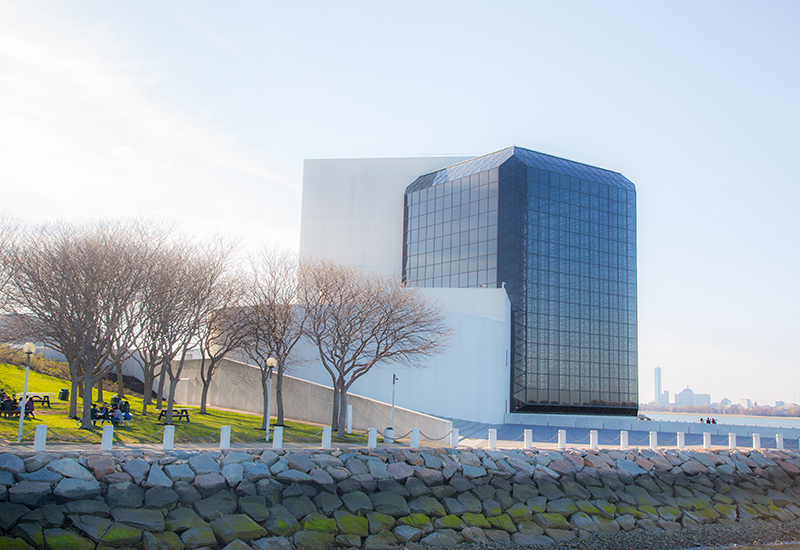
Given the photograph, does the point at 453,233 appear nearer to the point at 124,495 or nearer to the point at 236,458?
the point at 236,458

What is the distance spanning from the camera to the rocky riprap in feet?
57.4

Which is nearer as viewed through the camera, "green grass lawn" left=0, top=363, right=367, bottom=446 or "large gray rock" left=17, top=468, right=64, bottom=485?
"large gray rock" left=17, top=468, right=64, bottom=485

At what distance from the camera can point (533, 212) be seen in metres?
57.9

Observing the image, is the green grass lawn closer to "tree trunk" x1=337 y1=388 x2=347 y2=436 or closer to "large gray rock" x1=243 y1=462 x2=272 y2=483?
"tree trunk" x1=337 y1=388 x2=347 y2=436

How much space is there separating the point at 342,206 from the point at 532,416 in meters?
32.2

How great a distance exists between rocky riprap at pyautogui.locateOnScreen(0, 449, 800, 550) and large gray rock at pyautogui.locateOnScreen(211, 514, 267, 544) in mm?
32

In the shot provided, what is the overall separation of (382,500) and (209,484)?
6242 millimetres

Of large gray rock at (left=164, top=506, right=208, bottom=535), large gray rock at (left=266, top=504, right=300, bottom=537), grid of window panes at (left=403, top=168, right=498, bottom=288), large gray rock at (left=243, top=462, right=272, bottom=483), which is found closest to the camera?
large gray rock at (left=164, top=506, right=208, bottom=535)

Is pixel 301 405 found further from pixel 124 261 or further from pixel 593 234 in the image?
pixel 593 234

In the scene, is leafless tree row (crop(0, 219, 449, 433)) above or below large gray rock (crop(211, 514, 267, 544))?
above

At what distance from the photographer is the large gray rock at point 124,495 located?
18.0 metres

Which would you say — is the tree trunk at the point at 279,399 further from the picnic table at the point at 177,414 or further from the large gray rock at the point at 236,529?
the large gray rock at the point at 236,529

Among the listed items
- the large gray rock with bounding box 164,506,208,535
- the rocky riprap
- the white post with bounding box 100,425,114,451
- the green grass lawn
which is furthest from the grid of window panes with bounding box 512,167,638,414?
the white post with bounding box 100,425,114,451

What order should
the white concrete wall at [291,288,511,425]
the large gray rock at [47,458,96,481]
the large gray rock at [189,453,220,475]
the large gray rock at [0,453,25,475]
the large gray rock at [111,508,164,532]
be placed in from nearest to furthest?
the large gray rock at [0,453,25,475], the large gray rock at [111,508,164,532], the large gray rock at [47,458,96,481], the large gray rock at [189,453,220,475], the white concrete wall at [291,288,511,425]
